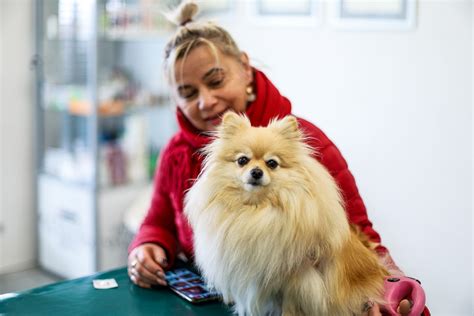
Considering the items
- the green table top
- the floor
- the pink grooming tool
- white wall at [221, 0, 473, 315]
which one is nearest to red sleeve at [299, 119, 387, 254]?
the pink grooming tool

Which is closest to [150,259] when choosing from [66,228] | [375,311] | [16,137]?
[375,311]

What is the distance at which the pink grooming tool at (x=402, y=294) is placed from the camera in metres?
1.23

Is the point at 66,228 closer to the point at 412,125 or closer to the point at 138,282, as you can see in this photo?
the point at 138,282

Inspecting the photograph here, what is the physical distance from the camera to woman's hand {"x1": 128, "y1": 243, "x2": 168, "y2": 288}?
1.55m

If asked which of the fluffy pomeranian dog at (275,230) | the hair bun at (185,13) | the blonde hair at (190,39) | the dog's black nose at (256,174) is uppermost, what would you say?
the hair bun at (185,13)

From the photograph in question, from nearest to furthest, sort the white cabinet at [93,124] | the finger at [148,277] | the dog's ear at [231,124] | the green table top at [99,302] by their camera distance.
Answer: the dog's ear at [231,124] < the green table top at [99,302] < the finger at [148,277] < the white cabinet at [93,124]

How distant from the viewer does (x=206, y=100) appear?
5.13 feet

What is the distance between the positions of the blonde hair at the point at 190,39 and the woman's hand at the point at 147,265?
50cm

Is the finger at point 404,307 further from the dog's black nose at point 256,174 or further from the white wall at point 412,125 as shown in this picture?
the white wall at point 412,125

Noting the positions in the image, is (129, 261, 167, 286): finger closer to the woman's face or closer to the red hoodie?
the red hoodie

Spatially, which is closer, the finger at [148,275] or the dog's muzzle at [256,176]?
the dog's muzzle at [256,176]

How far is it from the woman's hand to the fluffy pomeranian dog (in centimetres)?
33

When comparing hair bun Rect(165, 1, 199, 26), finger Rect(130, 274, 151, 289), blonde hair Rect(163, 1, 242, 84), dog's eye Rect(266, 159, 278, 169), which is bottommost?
finger Rect(130, 274, 151, 289)

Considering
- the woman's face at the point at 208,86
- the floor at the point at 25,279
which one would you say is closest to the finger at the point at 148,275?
the woman's face at the point at 208,86
